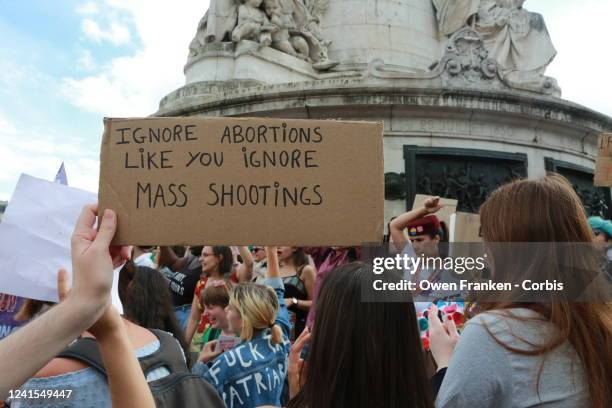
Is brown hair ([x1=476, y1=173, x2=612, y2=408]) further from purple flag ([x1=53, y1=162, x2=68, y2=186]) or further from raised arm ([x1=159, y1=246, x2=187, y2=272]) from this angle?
raised arm ([x1=159, y1=246, x2=187, y2=272])

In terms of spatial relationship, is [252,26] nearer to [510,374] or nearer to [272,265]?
[272,265]

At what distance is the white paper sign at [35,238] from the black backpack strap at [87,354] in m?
0.19

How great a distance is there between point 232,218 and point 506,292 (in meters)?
0.88

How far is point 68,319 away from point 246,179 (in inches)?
28.2

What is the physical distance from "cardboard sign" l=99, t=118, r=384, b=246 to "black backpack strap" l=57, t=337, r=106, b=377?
550 millimetres

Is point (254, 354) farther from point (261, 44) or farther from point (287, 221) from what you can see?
point (261, 44)

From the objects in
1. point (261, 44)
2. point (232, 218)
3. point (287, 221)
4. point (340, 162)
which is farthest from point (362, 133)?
point (261, 44)

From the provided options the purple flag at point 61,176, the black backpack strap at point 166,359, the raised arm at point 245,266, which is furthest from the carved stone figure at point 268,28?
the black backpack strap at point 166,359

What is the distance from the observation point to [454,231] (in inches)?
213

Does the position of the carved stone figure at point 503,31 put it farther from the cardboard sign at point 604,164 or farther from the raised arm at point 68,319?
the raised arm at point 68,319

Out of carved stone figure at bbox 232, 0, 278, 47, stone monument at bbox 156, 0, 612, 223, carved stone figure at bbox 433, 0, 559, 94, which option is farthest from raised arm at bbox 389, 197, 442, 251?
carved stone figure at bbox 433, 0, 559, 94

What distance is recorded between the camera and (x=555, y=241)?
6.16ft

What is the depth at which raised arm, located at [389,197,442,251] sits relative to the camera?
338cm

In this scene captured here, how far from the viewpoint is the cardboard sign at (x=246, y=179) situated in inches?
73.3
